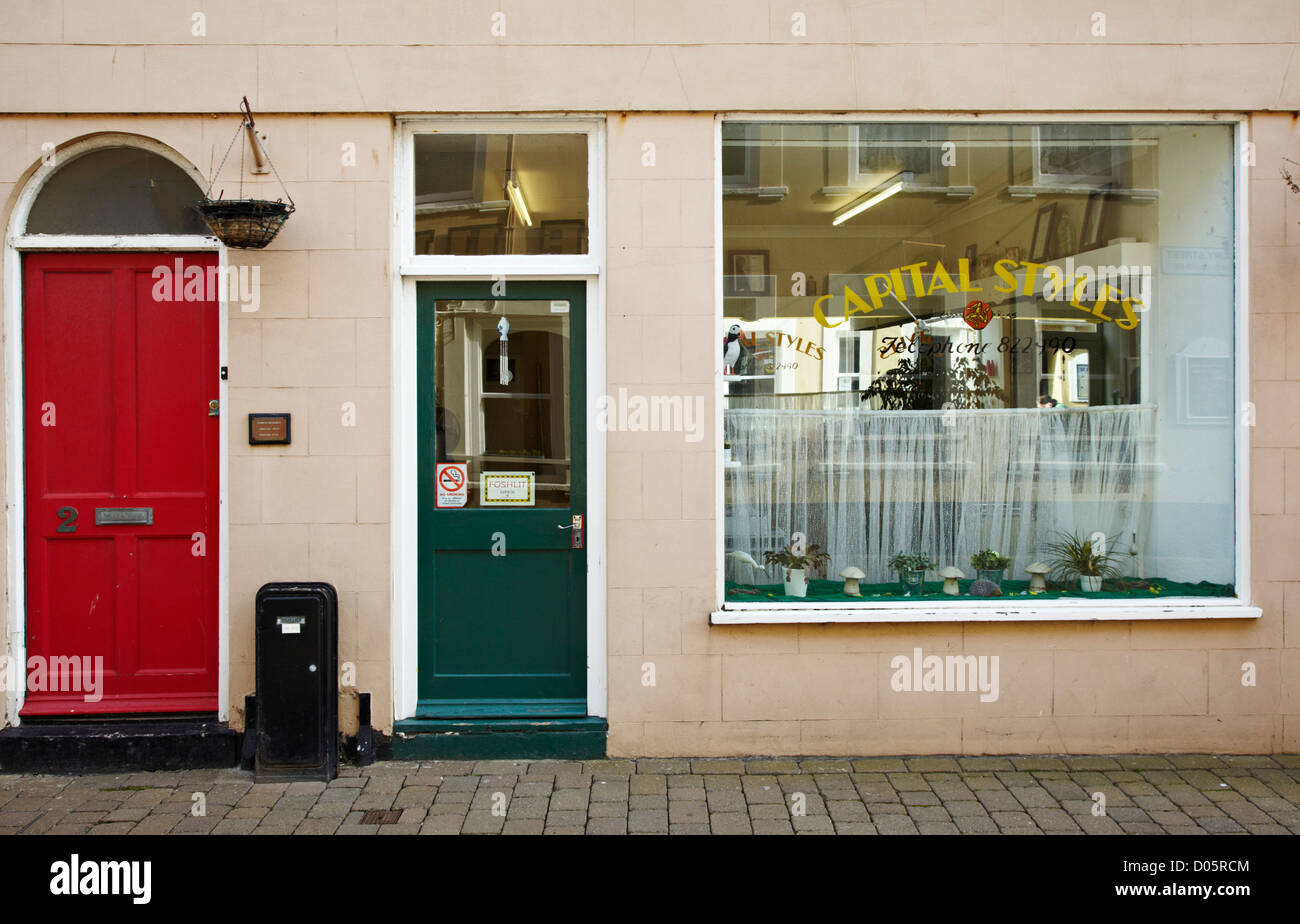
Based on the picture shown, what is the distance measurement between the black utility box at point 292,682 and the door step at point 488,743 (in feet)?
1.43

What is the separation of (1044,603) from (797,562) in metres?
1.30

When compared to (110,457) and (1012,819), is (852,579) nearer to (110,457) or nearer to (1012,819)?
(1012,819)

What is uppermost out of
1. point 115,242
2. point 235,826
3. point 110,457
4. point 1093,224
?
point 1093,224

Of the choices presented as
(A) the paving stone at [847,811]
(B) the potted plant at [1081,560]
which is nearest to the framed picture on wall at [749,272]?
(B) the potted plant at [1081,560]

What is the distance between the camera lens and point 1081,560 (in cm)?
588

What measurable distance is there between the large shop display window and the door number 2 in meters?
3.36

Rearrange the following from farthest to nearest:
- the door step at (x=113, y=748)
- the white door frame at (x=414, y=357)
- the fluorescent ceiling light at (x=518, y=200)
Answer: the fluorescent ceiling light at (x=518, y=200) → the white door frame at (x=414, y=357) → the door step at (x=113, y=748)

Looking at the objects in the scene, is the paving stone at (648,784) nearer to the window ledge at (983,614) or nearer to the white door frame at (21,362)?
the window ledge at (983,614)

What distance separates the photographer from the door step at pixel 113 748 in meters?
5.33

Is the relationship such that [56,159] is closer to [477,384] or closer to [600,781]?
[477,384]

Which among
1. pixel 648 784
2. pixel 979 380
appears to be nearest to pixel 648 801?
pixel 648 784

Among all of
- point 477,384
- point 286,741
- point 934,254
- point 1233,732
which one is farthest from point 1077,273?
point 286,741

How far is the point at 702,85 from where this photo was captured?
547cm

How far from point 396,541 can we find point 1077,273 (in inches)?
155
